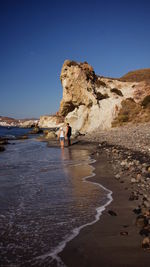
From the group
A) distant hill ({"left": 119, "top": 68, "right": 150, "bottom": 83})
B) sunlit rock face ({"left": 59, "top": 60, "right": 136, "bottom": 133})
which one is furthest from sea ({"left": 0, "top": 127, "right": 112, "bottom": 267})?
distant hill ({"left": 119, "top": 68, "right": 150, "bottom": 83})

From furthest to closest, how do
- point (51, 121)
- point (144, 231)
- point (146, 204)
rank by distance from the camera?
point (51, 121) → point (146, 204) → point (144, 231)

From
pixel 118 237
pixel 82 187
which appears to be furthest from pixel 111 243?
pixel 82 187

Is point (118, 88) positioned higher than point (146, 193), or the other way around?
point (118, 88)

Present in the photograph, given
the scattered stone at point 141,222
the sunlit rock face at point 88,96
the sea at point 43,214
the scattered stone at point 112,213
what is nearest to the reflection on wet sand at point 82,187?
the sea at point 43,214

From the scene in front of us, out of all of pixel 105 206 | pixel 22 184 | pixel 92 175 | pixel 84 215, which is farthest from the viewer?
pixel 92 175

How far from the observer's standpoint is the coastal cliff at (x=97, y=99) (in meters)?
32.5

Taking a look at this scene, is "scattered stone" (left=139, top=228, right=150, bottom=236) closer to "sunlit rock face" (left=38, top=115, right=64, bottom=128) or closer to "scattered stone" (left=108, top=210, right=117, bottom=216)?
"scattered stone" (left=108, top=210, right=117, bottom=216)

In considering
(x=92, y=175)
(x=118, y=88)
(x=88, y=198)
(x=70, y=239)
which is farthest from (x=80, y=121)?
(x=70, y=239)

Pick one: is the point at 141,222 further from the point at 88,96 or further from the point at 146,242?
the point at 88,96

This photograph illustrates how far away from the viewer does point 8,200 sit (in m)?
5.93

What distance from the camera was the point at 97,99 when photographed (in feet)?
117

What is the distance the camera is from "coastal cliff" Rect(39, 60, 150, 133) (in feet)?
107

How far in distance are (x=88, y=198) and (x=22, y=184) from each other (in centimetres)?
275

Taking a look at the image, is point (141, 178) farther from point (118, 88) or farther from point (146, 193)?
point (118, 88)
